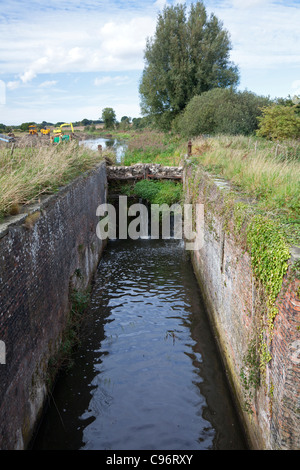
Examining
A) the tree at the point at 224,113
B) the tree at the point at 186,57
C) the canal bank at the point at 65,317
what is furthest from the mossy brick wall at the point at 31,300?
the tree at the point at 186,57

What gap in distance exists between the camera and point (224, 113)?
21.4m

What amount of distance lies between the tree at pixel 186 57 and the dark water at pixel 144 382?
22.8 m

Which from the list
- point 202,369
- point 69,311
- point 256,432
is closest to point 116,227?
point 69,311

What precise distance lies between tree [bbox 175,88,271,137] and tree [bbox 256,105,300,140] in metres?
4.43

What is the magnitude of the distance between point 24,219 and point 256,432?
405 centimetres

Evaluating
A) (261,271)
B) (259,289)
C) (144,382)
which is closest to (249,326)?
(259,289)

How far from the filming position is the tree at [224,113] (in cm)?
2112

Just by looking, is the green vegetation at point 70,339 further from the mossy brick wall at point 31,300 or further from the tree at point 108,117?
the tree at point 108,117

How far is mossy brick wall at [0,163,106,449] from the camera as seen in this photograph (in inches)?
157

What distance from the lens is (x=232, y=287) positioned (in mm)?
6012

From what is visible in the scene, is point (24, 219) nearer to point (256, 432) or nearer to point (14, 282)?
point (14, 282)

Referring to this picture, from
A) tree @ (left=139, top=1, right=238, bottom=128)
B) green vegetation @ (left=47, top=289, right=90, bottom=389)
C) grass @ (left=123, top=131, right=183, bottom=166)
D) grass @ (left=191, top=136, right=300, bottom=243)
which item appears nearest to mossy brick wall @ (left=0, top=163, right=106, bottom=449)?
green vegetation @ (left=47, top=289, right=90, bottom=389)

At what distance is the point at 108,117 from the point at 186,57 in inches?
2251
